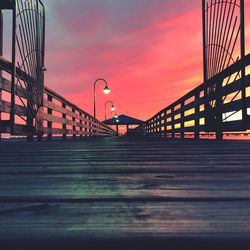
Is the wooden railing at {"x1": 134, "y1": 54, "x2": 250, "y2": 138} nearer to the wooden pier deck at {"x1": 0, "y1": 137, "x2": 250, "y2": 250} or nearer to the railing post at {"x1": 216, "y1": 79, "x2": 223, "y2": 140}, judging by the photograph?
the railing post at {"x1": 216, "y1": 79, "x2": 223, "y2": 140}

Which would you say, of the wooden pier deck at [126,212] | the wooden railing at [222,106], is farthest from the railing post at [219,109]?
the wooden pier deck at [126,212]

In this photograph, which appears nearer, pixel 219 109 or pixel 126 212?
pixel 126 212

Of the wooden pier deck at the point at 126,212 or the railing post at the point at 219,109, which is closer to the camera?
the wooden pier deck at the point at 126,212

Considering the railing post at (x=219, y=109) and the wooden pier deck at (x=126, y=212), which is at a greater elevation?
the railing post at (x=219, y=109)

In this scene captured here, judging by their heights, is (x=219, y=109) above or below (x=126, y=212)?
above

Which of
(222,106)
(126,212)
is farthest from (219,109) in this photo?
(126,212)

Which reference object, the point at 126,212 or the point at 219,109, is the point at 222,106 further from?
the point at 126,212

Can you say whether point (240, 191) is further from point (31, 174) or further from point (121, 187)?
point (31, 174)

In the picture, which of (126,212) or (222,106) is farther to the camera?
(222,106)

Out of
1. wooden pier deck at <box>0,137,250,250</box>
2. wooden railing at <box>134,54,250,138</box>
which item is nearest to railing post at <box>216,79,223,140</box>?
wooden railing at <box>134,54,250,138</box>

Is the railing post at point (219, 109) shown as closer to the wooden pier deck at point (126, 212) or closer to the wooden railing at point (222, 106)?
the wooden railing at point (222, 106)

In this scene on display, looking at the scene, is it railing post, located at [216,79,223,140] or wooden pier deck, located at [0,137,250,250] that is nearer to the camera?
wooden pier deck, located at [0,137,250,250]

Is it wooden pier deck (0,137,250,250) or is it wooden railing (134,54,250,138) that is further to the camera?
wooden railing (134,54,250,138)

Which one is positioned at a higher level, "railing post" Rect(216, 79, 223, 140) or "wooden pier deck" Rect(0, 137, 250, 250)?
"railing post" Rect(216, 79, 223, 140)
